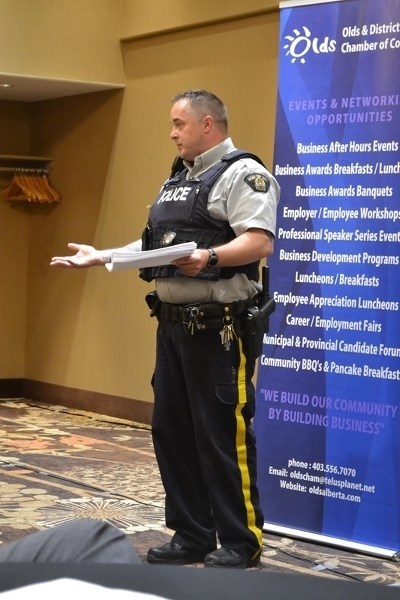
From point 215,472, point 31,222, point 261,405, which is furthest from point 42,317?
point 215,472

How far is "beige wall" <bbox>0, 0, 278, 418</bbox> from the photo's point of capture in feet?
22.2

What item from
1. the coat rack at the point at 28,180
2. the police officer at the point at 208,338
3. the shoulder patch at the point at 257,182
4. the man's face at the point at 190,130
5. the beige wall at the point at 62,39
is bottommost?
the police officer at the point at 208,338

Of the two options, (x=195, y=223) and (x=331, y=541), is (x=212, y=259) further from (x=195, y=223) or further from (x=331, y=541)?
(x=331, y=541)

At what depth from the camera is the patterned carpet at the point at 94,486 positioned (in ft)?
13.7

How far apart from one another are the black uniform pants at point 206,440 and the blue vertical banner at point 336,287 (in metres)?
0.51

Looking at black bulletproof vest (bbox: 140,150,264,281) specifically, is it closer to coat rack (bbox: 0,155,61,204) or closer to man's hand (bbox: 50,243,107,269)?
man's hand (bbox: 50,243,107,269)

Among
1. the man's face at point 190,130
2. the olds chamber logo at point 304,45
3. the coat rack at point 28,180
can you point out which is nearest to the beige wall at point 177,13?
the coat rack at point 28,180

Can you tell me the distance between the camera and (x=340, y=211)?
439 centimetres

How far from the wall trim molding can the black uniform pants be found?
11.0 ft

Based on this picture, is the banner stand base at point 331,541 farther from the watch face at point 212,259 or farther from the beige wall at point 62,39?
the beige wall at point 62,39

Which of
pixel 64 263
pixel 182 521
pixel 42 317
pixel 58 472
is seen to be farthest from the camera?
pixel 42 317

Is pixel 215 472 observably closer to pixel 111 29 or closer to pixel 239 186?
pixel 239 186

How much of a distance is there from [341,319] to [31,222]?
185 inches

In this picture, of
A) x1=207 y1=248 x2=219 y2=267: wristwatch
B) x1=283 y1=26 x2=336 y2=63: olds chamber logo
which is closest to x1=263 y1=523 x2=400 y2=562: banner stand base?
x1=207 y1=248 x2=219 y2=267: wristwatch
